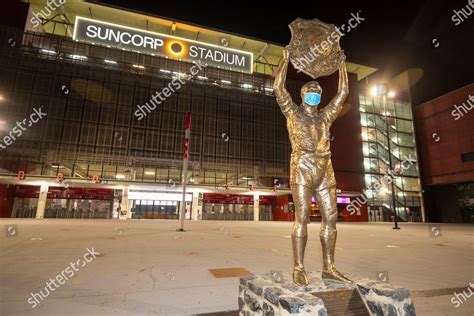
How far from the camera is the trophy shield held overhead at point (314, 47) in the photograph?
3662mm

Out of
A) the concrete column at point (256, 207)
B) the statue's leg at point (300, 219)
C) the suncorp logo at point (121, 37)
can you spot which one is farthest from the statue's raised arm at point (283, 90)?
the suncorp logo at point (121, 37)

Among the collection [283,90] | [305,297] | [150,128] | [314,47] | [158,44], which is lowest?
[305,297]

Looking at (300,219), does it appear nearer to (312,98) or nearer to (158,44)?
(312,98)

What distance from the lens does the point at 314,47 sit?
3.73 meters

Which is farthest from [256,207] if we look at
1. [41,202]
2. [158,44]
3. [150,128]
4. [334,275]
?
[334,275]

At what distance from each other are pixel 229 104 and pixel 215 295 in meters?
34.5

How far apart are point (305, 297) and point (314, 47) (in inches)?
124

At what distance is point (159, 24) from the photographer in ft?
120

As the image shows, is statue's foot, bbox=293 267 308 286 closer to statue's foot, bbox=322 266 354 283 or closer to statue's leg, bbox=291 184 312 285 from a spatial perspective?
statue's leg, bbox=291 184 312 285

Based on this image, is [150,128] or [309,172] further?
[150,128]

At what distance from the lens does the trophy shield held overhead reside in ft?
12.0

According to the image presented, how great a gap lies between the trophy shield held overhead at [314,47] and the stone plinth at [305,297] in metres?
2.73

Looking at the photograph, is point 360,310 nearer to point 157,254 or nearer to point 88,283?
point 88,283

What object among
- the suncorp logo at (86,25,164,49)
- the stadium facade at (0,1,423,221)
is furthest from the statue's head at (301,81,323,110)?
the suncorp logo at (86,25,164,49)
